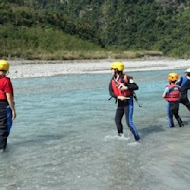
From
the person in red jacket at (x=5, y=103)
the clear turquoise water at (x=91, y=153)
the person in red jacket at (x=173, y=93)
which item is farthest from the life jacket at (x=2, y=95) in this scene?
the person in red jacket at (x=173, y=93)

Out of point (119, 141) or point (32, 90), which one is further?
point (32, 90)

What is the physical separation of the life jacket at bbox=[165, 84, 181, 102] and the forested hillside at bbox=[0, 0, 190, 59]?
4186 centimetres

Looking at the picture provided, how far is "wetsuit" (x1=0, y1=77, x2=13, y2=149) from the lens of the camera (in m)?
7.79

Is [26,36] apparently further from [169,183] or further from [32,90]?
[169,183]

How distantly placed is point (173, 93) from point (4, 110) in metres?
4.70

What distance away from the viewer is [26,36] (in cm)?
6431

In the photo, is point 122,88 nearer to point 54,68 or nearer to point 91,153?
point 91,153

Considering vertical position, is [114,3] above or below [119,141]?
above

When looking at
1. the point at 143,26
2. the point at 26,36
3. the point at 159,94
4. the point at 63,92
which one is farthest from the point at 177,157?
the point at 143,26

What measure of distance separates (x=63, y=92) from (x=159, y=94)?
17.1ft

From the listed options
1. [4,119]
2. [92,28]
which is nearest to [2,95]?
[4,119]

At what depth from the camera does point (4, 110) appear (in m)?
7.93

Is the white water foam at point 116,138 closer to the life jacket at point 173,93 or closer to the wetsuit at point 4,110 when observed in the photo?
the life jacket at point 173,93

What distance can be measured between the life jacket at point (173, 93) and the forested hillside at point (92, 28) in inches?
1648
